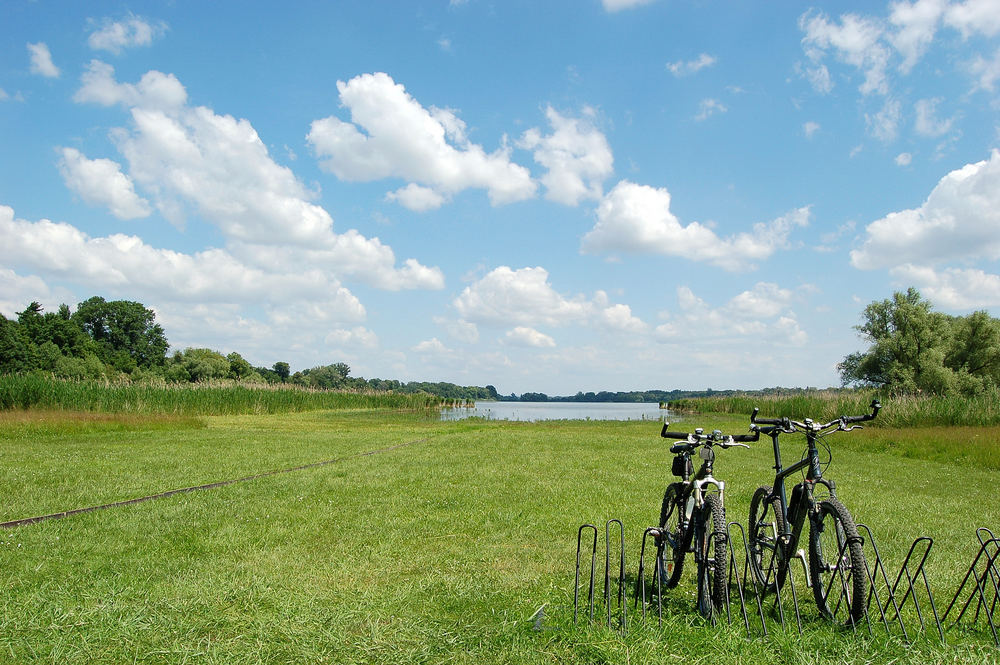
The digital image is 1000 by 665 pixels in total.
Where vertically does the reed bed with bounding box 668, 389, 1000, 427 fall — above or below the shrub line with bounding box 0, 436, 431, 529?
above

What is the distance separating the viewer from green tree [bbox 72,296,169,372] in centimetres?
8944

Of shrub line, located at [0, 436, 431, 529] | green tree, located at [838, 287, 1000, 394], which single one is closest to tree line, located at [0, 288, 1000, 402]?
green tree, located at [838, 287, 1000, 394]

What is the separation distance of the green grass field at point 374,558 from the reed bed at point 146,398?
15.9 meters

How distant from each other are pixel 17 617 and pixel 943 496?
44.4ft

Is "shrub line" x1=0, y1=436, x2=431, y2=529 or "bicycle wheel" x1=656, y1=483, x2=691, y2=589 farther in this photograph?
"shrub line" x1=0, y1=436, x2=431, y2=529

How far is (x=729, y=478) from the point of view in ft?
40.9

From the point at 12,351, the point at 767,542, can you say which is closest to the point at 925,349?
the point at 767,542

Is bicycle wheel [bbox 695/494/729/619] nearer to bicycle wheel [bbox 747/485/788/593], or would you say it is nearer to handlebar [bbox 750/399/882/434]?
bicycle wheel [bbox 747/485/788/593]

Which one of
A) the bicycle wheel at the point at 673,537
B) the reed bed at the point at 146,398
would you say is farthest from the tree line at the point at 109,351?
the bicycle wheel at the point at 673,537

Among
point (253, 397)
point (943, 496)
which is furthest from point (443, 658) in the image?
point (253, 397)

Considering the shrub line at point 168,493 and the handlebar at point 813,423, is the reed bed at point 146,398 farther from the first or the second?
the handlebar at point 813,423

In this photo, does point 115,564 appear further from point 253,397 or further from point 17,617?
point 253,397

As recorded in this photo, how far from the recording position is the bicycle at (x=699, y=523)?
4.25m

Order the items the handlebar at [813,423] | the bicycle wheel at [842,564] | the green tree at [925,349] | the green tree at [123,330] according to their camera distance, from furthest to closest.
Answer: the green tree at [123,330] < the green tree at [925,349] < the handlebar at [813,423] < the bicycle wheel at [842,564]
